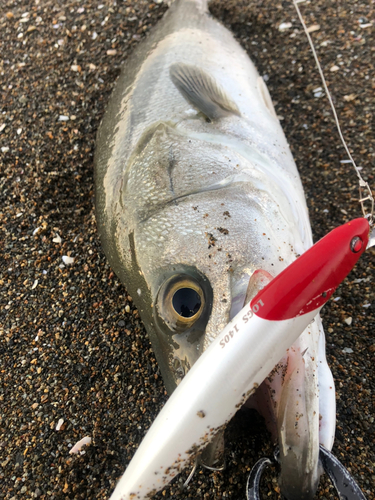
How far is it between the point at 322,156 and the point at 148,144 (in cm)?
146

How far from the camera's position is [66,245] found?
2553mm

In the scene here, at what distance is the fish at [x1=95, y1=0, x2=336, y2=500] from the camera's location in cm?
132

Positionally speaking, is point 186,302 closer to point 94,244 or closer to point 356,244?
point 356,244

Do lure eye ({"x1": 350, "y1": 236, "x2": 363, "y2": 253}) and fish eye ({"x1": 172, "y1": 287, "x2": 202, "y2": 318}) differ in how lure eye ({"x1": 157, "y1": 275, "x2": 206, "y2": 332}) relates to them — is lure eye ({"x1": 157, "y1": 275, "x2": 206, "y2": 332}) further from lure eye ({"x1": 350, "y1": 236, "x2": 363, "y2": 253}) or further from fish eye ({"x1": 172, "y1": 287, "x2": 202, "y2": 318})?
lure eye ({"x1": 350, "y1": 236, "x2": 363, "y2": 253})

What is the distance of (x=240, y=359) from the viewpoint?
1.04m

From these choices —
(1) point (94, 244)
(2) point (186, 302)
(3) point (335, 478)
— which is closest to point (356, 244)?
(2) point (186, 302)

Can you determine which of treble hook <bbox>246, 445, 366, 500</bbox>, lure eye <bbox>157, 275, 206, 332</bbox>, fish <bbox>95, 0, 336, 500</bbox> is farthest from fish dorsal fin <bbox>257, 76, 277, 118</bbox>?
treble hook <bbox>246, 445, 366, 500</bbox>

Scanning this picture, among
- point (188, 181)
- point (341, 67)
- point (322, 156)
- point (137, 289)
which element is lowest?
point (322, 156)

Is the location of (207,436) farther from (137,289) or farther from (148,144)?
(148,144)

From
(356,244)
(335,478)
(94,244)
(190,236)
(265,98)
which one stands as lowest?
(335,478)

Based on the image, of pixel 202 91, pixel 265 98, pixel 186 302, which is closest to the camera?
pixel 186 302

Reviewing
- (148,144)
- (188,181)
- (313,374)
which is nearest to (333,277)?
(313,374)

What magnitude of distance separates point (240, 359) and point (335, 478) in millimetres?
691

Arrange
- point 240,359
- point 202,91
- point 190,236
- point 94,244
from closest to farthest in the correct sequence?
point 240,359, point 190,236, point 202,91, point 94,244
